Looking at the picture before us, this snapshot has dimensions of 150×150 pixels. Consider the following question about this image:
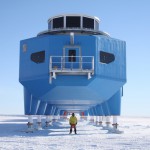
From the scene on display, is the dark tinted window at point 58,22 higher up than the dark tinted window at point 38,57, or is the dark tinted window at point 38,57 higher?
the dark tinted window at point 58,22

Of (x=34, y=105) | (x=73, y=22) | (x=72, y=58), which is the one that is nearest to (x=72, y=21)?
(x=73, y=22)

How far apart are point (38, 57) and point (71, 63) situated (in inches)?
95.9

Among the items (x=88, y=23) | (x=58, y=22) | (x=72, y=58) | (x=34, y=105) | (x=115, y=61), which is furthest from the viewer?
(x=58, y=22)

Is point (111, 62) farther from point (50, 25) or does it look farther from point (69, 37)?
point (50, 25)

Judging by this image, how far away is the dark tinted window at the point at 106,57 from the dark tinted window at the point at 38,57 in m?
3.35

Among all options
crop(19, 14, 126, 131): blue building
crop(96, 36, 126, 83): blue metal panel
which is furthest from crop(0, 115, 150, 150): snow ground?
crop(96, 36, 126, 83): blue metal panel

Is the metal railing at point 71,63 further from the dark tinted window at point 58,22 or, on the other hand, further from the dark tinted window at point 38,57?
the dark tinted window at point 58,22

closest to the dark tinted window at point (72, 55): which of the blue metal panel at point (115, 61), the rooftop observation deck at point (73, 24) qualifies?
the blue metal panel at point (115, 61)

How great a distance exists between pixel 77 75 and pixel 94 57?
1.35 metres

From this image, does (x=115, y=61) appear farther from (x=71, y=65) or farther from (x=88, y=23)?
(x=88, y=23)

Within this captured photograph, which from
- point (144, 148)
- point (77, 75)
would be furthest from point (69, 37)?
point (144, 148)

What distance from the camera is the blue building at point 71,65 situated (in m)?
16.4

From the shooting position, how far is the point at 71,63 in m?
16.3

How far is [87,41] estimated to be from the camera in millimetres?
16812
